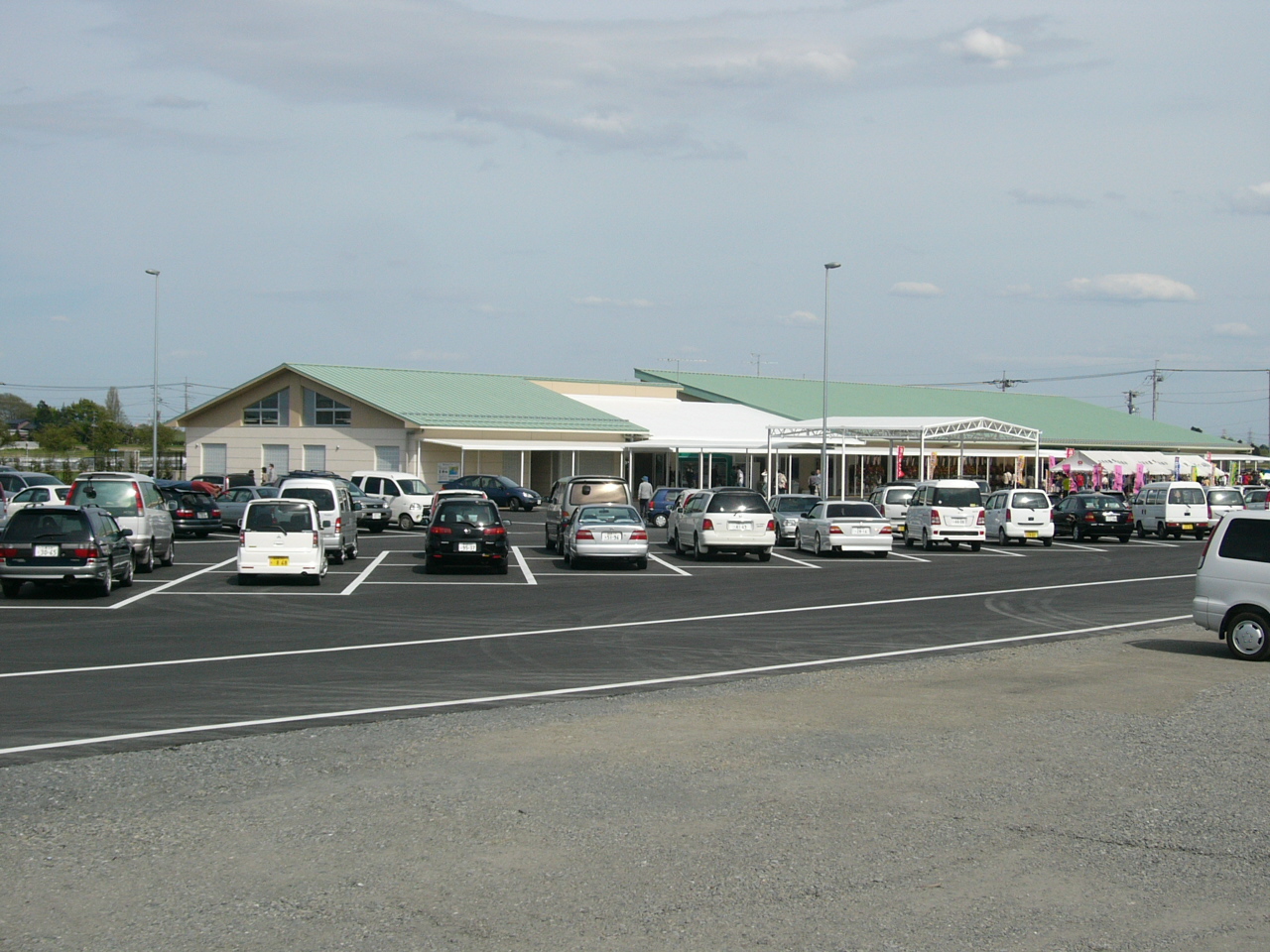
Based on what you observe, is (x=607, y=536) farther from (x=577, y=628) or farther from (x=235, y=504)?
(x=235, y=504)

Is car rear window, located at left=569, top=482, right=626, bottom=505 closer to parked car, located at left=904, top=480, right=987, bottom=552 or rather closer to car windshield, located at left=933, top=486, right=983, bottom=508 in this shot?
parked car, located at left=904, top=480, right=987, bottom=552

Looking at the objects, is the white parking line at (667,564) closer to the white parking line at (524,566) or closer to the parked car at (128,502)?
the white parking line at (524,566)

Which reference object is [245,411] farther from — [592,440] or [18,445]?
[18,445]

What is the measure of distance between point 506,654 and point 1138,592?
1432 cm

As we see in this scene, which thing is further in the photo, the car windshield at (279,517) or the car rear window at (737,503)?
the car rear window at (737,503)

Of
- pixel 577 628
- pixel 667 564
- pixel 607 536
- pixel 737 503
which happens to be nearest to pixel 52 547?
pixel 577 628

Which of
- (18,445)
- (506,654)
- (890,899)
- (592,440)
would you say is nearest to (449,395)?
(592,440)

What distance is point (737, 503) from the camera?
101 ft

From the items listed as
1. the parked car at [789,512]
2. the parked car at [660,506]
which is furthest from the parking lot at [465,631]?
the parked car at [660,506]

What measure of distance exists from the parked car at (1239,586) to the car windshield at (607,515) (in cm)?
1484

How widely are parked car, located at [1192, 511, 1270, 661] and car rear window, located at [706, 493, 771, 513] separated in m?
16.2

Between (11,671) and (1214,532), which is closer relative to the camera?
(11,671)

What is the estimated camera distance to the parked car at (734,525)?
3061 cm

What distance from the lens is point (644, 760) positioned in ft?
30.6
